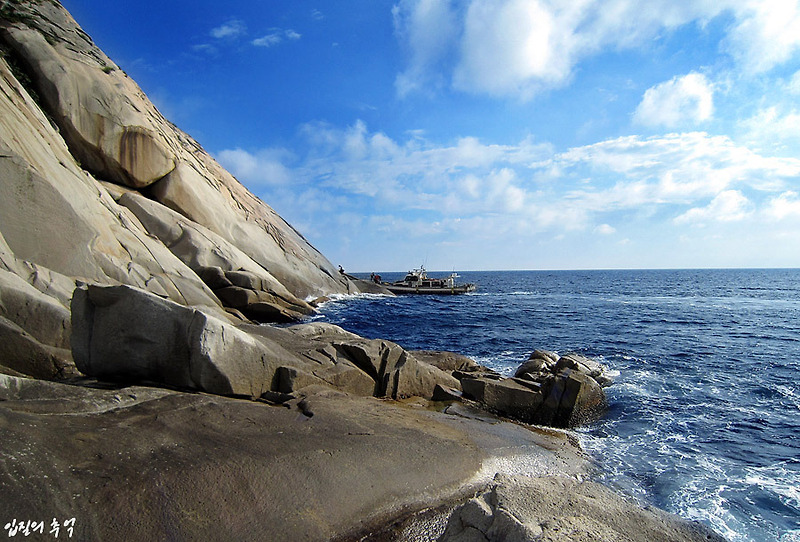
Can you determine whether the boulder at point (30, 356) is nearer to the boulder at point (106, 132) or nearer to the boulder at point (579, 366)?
the boulder at point (106, 132)

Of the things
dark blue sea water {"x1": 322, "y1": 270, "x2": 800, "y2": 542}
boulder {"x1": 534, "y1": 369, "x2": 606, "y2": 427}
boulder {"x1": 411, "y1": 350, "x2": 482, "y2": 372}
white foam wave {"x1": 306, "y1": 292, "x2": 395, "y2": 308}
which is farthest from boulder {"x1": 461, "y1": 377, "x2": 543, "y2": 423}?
white foam wave {"x1": 306, "y1": 292, "x2": 395, "y2": 308}

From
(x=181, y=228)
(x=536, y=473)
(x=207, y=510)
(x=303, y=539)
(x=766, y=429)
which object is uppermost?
(x=181, y=228)

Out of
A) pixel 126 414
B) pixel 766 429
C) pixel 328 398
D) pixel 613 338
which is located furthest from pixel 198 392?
pixel 613 338

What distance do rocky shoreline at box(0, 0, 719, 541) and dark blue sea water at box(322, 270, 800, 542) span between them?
127 cm

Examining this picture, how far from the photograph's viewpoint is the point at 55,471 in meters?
4.45

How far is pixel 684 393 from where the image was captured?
13500mm

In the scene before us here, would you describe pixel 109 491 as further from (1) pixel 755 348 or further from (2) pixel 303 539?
(1) pixel 755 348

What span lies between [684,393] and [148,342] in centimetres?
→ 1526

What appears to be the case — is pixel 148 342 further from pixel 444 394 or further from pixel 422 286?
pixel 422 286

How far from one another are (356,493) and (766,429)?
11.3 m

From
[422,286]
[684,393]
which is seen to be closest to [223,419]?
[684,393]

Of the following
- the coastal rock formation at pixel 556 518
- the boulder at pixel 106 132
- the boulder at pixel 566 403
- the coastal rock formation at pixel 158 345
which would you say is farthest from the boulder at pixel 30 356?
the boulder at pixel 566 403

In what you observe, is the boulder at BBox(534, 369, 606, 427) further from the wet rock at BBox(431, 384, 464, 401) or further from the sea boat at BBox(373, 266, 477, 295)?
the sea boat at BBox(373, 266, 477, 295)

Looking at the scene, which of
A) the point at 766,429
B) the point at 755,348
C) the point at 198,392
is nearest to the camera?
the point at 198,392
